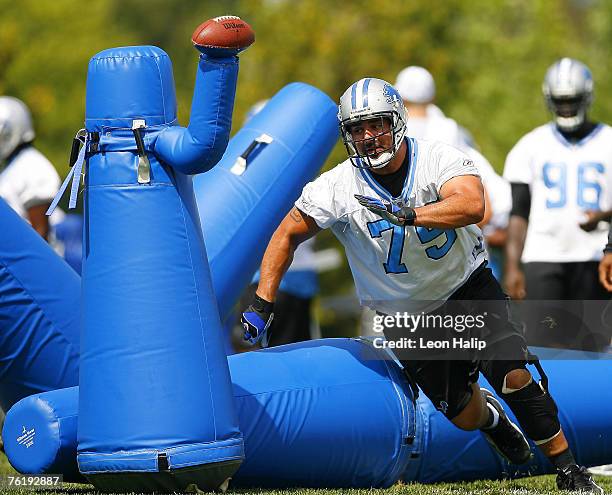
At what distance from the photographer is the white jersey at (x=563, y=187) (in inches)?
290

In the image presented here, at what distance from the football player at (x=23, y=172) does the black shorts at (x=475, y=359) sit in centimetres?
292

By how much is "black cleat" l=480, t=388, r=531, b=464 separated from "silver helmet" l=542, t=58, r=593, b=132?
2.68 m

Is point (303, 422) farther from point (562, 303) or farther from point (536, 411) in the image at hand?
point (562, 303)

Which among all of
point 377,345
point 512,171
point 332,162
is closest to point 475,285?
point 377,345

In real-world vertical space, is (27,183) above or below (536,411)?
above

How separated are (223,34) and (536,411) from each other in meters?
1.94

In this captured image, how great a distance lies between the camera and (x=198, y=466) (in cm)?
449

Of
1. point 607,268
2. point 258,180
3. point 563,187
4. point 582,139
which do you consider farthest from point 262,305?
point 582,139

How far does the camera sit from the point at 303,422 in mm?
5086

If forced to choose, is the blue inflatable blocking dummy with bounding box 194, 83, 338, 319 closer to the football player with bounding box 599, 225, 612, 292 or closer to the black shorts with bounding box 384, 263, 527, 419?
the black shorts with bounding box 384, 263, 527, 419

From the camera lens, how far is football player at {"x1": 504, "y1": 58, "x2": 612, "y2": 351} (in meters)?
7.35

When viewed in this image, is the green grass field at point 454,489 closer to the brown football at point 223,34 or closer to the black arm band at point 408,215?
the black arm band at point 408,215

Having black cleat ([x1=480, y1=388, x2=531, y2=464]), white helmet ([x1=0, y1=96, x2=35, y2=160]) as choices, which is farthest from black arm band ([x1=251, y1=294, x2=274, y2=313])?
white helmet ([x1=0, y1=96, x2=35, y2=160])

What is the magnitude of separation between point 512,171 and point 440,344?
261cm
